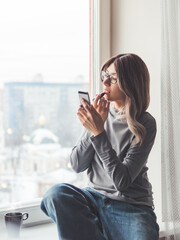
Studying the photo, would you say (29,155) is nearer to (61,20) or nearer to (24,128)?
(24,128)

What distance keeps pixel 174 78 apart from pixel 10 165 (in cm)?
83

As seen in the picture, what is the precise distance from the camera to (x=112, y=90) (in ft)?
5.24

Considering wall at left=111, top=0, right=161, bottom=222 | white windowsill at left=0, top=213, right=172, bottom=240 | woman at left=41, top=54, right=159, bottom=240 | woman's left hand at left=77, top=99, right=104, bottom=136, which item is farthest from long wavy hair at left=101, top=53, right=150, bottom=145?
white windowsill at left=0, top=213, right=172, bottom=240

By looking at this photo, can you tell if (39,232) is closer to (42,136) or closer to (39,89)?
(42,136)

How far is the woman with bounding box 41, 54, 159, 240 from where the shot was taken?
144 cm

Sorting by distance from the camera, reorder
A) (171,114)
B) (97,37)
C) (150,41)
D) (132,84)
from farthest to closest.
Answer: (97,37), (150,41), (171,114), (132,84)

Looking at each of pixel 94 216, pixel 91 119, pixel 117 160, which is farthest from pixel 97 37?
pixel 94 216

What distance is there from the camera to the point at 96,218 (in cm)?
151

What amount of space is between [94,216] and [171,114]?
55 centimetres

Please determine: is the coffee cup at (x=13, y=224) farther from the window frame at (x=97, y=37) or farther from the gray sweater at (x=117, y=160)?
the window frame at (x=97, y=37)

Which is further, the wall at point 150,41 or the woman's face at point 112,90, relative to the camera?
the wall at point 150,41

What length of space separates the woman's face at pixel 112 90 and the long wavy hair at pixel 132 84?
0.09 ft

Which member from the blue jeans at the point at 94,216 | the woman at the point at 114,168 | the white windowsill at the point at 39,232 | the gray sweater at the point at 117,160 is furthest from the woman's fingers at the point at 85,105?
the white windowsill at the point at 39,232

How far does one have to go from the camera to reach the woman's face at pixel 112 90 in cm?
159
